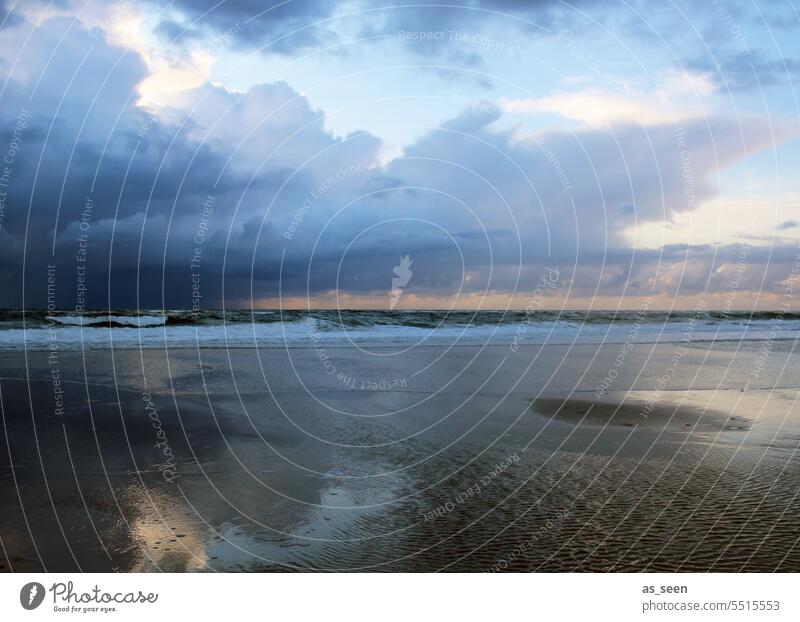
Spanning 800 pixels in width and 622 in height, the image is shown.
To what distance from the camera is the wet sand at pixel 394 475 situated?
5.66 m

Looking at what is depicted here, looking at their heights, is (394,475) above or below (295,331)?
below

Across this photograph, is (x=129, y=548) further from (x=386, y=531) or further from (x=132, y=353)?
(x=132, y=353)

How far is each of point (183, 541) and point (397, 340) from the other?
972 inches

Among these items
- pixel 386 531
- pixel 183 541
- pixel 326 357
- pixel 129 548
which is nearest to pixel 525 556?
pixel 386 531

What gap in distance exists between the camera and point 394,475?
788 centimetres

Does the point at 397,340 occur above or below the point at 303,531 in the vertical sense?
above

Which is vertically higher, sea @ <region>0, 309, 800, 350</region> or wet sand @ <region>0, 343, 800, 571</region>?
sea @ <region>0, 309, 800, 350</region>

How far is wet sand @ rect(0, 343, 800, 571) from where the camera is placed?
5.66 m

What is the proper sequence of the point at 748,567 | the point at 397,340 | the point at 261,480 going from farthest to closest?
the point at 397,340 < the point at 261,480 < the point at 748,567

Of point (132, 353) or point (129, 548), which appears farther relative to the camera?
point (132, 353)

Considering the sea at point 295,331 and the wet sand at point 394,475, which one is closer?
the wet sand at point 394,475

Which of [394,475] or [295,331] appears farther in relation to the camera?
[295,331]

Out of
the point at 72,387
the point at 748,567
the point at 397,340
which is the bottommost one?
the point at 748,567

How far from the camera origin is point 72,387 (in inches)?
558
